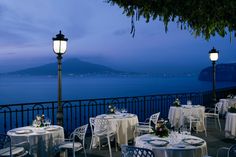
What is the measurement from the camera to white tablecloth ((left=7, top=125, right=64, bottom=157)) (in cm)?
521

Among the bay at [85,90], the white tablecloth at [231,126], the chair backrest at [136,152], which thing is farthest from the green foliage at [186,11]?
the bay at [85,90]

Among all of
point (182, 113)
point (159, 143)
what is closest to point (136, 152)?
point (159, 143)

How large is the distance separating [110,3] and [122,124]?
4142 millimetres

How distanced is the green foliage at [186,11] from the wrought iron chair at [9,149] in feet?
10.0

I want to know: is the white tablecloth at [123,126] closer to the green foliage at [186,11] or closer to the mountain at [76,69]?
the green foliage at [186,11]

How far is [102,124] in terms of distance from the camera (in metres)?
6.90

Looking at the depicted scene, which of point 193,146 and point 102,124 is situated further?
point 102,124

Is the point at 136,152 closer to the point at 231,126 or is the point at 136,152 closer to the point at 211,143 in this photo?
the point at 211,143

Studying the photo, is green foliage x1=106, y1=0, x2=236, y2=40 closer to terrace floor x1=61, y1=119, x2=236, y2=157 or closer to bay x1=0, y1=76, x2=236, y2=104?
terrace floor x1=61, y1=119, x2=236, y2=157

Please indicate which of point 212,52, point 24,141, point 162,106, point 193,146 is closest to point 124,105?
point 162,106

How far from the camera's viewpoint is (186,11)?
3.40 metres

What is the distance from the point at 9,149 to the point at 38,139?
0.53m

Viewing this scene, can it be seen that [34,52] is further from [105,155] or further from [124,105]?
[105,155]

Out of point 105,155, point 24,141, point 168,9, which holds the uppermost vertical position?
point 168,9
